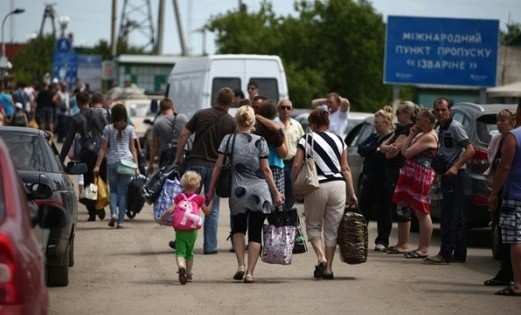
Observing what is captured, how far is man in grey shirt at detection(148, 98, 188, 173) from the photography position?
66.6 ft

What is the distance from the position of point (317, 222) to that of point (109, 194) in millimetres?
6172

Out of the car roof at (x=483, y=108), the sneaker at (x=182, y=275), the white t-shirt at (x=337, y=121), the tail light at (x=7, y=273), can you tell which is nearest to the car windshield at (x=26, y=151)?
the sneaker at (x=182, y=275)

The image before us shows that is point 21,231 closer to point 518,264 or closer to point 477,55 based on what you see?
point 518,264

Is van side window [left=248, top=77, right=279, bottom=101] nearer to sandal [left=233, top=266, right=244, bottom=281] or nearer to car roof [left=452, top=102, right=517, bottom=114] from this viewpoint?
car roof [left=452, top=102, right=517, bottom=114]

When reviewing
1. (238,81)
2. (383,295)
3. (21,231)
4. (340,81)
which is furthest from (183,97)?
(340,81)

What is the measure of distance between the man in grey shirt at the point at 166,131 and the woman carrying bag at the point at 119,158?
3.98ft

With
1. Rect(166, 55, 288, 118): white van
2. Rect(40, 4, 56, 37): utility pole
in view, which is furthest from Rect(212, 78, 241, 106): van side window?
Rect(40, 4, 56, 37): utility pole

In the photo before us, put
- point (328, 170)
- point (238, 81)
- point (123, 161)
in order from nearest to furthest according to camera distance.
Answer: point (328, 170) < point (123, 161) < point (238, 81)

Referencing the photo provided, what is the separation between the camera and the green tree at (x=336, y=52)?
62.3 m

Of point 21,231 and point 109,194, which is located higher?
point 21,231

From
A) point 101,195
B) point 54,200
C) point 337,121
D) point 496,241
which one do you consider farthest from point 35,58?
point 54,200

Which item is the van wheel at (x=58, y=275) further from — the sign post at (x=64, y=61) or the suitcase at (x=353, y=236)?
the sign post at (x=64, y=61)

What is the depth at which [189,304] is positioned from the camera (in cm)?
1184

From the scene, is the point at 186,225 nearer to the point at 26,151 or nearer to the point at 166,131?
the point at 26,151
